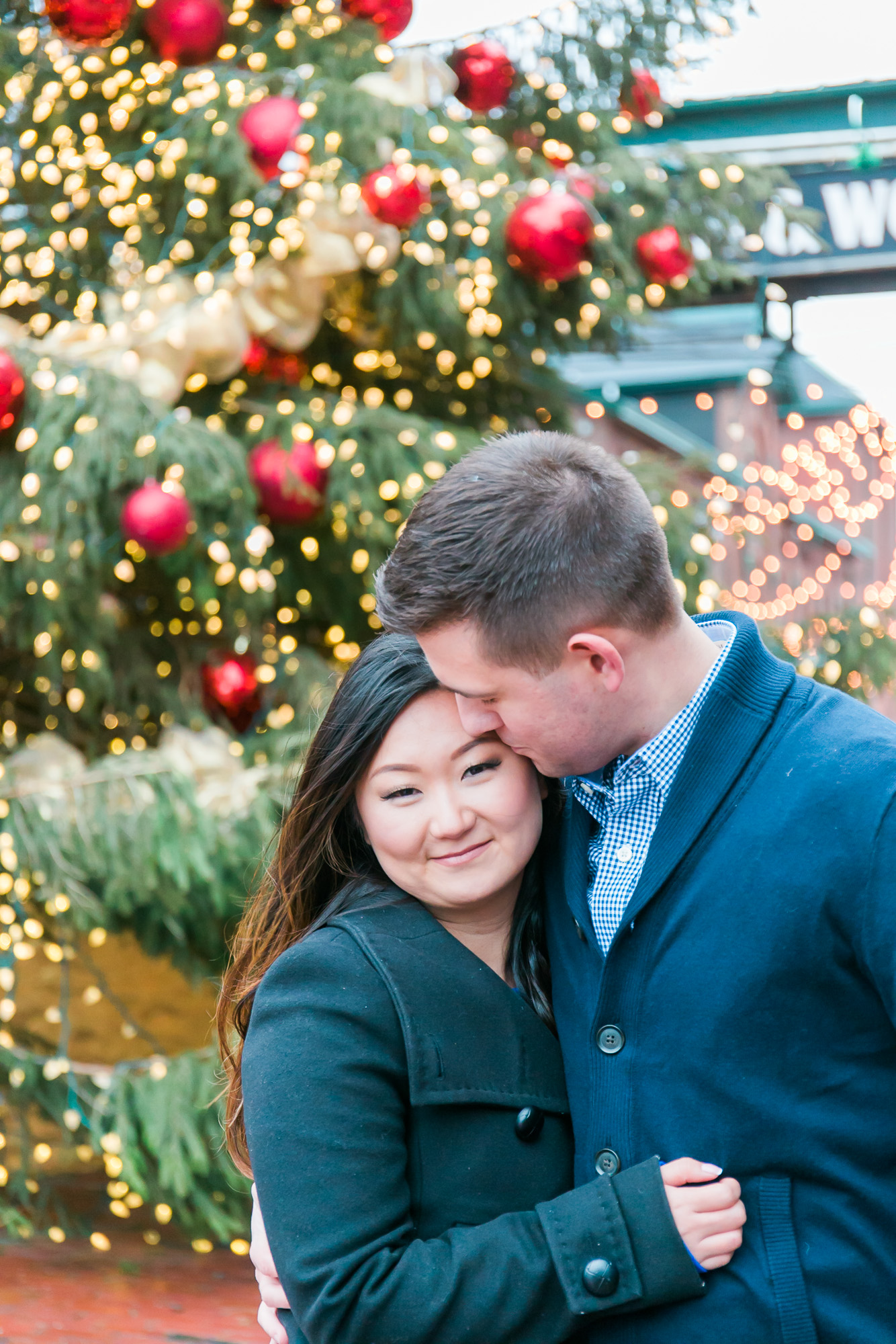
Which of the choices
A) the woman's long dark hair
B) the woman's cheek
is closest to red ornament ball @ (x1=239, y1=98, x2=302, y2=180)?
the woman's long dark hair

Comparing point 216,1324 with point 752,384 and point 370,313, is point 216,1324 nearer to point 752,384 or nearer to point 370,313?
point 370,313

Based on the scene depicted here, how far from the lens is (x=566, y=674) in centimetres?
124

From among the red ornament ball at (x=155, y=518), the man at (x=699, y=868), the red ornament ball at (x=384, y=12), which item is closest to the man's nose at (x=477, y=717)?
the man at (x=699, y=868)

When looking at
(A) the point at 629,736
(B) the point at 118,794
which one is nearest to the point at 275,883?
(A) the point at 629,736

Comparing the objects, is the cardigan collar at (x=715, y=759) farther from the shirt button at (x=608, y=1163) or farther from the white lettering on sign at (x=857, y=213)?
the white lettering on sign at (x=857, y=213)

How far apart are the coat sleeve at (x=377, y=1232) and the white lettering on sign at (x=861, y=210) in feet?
14.6

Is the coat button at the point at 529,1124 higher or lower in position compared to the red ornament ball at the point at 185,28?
lower

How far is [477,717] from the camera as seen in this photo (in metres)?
1.32

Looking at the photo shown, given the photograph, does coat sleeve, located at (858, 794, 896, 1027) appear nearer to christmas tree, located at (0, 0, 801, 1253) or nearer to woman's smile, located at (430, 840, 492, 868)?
woman's smile, located at (430, 840, 492, 868)

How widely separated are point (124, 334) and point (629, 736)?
1.97 meters

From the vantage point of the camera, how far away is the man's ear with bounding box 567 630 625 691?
122 cm

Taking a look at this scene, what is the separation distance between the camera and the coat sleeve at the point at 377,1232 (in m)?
1.19

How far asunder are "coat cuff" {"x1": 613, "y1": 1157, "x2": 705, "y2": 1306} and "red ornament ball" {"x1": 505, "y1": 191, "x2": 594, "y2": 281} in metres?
2.19

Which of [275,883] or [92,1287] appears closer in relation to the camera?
[275,883]
